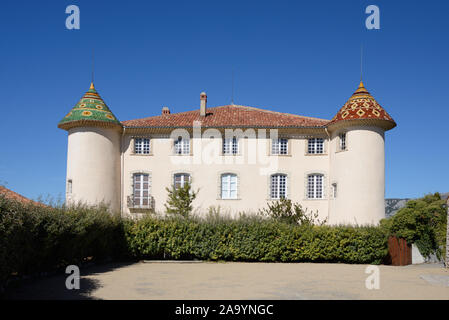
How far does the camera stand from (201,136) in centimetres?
2803

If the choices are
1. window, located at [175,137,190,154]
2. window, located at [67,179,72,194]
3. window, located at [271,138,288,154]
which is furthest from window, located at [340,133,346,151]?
window, located at [67,179,72,194]

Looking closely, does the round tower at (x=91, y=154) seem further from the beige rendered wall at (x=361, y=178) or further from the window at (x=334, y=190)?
the beige rendered wall at (x=361, y=178)

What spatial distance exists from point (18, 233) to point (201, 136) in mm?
17497

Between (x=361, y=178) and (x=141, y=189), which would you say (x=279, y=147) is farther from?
(x=141, y=189)

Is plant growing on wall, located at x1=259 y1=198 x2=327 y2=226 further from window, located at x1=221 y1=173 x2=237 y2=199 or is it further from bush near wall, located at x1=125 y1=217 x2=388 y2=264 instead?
bush near wall, located at x1=125 y1=217 x2=388 y2=264

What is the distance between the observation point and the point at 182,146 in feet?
92.3

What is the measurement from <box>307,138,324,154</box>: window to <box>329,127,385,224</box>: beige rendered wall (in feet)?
6.69

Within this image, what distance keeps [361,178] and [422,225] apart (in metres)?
4.38

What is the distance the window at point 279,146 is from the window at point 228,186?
126 inches

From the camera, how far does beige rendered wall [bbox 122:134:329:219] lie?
27.5 m

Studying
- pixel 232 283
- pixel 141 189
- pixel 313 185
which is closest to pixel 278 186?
pixel 313 185

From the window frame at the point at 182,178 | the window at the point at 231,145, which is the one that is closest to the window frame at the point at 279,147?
the window at the point at 231,145
